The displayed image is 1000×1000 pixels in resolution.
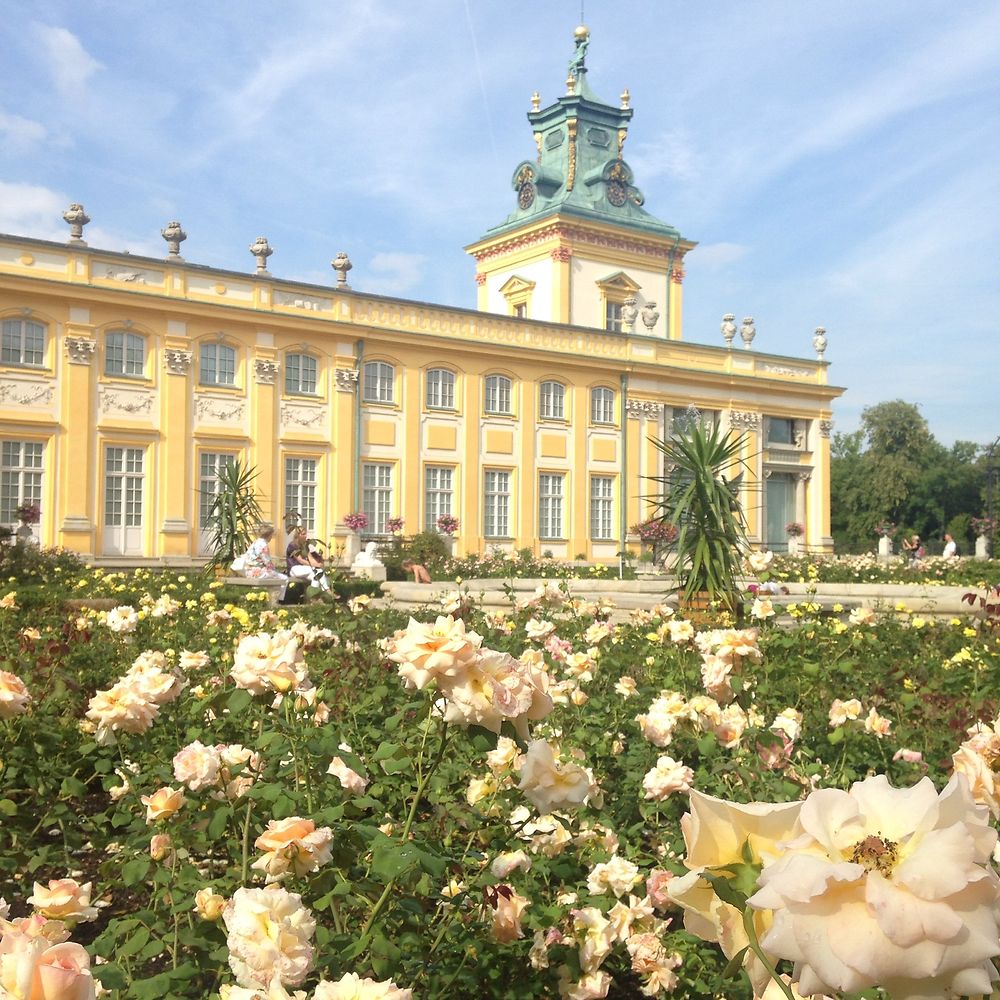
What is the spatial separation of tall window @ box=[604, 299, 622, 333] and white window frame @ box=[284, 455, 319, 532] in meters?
15.2

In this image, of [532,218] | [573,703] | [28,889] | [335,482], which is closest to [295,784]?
[28,889]

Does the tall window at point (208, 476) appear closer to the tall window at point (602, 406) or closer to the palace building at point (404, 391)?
the palace building at point (404, 391)

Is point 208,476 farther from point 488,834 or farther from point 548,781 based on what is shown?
point 548,781

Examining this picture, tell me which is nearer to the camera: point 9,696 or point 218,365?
point 9,696

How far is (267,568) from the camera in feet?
A: 51.8

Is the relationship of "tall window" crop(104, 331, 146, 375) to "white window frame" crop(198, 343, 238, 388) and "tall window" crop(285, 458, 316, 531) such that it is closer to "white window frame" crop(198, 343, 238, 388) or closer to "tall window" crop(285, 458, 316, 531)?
"white window frame" crop(198, 343, 238, 388)

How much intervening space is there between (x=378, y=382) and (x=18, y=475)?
9.48 metres

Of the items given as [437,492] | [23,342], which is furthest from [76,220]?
[437,492]

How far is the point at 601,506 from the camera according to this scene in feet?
109

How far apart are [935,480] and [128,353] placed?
4588cm

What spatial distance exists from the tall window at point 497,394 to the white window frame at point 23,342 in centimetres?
1212

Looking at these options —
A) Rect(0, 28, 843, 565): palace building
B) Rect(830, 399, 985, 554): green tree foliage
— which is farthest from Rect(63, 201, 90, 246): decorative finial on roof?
Rect(830, 399, 985, 554): green tree foliage

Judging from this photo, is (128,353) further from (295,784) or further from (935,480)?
(935,480)

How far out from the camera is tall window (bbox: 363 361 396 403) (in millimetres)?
28672
